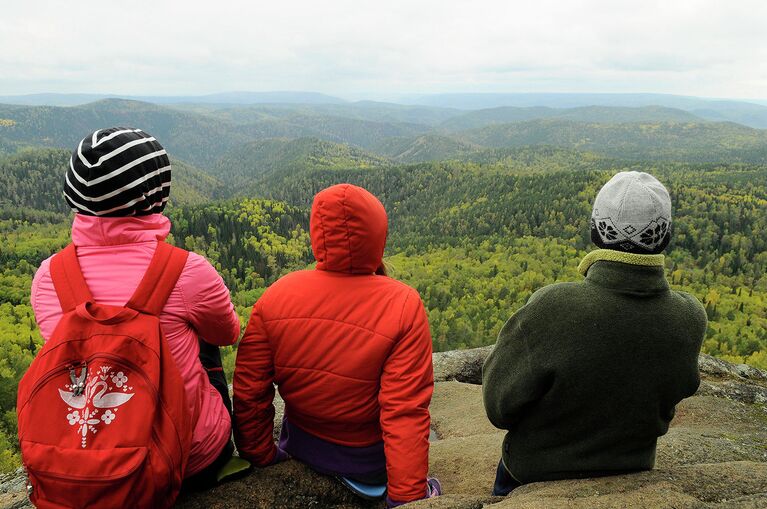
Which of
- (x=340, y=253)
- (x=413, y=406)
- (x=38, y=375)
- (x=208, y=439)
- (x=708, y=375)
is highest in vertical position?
(x=340, y=253)

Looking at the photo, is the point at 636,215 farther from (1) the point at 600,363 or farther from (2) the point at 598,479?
(2) the point at 598,479

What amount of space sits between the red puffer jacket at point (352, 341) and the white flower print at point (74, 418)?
1515mm

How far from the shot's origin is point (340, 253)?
3.97 meters

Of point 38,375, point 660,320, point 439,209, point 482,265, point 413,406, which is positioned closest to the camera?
point 38,375

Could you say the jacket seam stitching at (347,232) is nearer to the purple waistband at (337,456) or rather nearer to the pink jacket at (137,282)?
the pink jacket at (137,282)

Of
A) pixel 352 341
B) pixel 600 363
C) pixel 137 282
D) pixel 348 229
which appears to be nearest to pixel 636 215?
pixel 600 363

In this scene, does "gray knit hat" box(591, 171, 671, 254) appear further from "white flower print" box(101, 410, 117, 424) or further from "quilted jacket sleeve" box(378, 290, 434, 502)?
"white flower print" box(101, 410, 117, 424)

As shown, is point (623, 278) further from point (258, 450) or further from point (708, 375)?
point (708, 375)

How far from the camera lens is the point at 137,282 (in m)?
3.52

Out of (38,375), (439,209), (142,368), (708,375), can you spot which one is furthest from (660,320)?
(439,209)

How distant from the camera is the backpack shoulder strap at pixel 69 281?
11.1 feet

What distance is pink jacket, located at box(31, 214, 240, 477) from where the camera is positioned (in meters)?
3.53

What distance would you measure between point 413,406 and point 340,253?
156 cm

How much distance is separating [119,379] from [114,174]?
159cm
